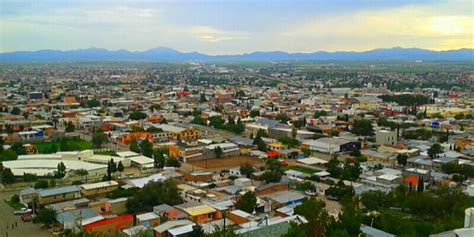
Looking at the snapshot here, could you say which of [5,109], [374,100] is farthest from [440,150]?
[5,109]

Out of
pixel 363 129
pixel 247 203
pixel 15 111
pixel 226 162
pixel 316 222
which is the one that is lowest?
pixel 226 162

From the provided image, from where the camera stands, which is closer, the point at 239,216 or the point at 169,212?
the point at 239,216

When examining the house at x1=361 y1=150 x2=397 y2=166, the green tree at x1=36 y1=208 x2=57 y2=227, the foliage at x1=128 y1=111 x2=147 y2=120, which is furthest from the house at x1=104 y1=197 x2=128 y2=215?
the foliage at x1=128 y1=111 x2=147 y2=120

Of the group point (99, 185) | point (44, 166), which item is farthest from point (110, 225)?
point (44, 166)

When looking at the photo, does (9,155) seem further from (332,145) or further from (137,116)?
(332,145)

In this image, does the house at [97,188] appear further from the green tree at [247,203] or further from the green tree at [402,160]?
the green tree at [402,160]

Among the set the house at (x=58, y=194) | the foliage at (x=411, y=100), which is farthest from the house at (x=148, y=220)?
the foliage at (x=411, y=100)
